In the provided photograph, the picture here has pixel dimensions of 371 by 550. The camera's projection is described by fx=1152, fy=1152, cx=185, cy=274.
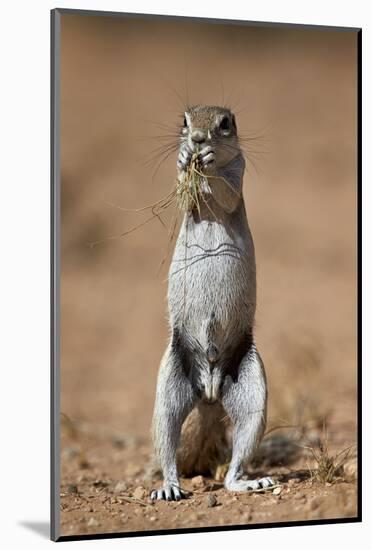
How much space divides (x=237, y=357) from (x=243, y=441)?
0.54 m

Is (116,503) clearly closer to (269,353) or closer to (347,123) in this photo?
(269,353)

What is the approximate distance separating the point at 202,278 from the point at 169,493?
1360 mm

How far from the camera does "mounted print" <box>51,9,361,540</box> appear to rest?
7246mm

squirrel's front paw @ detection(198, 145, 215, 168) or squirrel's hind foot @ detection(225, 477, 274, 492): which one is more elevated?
squirrel's front paw @ detection(198, 145, 215, 168)

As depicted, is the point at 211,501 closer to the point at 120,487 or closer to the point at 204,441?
the point at 204,441

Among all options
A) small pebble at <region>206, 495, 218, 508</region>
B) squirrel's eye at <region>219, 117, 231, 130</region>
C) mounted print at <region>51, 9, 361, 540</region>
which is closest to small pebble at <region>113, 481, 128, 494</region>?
mounted print at <region>51, 9, 361, 540</region>

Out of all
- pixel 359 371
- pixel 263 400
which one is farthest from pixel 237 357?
pixel 359 371

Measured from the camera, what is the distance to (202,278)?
731cm

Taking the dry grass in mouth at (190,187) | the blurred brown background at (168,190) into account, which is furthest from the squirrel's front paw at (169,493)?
the blurred brown background at (168,190)

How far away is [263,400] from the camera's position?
7.38 metres

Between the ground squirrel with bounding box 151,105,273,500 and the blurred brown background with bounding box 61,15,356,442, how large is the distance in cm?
216

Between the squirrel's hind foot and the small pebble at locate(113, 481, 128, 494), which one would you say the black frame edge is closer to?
the small pebble at locate(113, 481, 128, 494)

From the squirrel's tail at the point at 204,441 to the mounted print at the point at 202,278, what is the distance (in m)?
0.01

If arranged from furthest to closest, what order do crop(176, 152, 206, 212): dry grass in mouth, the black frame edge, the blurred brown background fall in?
1. the blurred brown background
2. crop(176, 152, 206, 212): dry grass in mouth
3. the black frame edge
